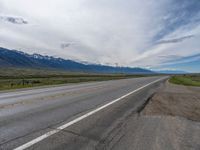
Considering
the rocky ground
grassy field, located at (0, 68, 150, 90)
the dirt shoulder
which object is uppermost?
the rocky ground

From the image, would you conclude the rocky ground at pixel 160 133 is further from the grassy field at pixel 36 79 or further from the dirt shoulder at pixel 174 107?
the grassy field at pixel 36 79

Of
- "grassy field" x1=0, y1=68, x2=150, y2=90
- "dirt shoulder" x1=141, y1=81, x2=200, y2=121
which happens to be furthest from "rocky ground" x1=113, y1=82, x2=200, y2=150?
"grassy field" x1=0, y1=68, x2=150, y2=90

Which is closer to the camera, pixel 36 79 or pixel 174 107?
pixel 174 107

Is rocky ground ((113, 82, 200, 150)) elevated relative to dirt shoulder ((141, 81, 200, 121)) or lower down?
elevated

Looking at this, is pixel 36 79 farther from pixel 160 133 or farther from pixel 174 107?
pixel 160 133

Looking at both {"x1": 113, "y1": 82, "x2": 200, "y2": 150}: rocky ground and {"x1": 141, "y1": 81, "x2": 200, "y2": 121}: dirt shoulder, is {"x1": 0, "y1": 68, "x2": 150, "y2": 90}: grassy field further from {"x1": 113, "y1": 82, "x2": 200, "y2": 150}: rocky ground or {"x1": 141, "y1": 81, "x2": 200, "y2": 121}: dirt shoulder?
{"x1": 113, "y1": 82, "x2": 200, "y2": 150}: rocky ground

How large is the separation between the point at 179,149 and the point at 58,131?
3.02 m

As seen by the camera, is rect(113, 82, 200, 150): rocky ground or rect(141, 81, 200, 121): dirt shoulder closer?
rect(113, 82, 200, 150): rocky ground

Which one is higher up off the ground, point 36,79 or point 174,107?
point 174,107

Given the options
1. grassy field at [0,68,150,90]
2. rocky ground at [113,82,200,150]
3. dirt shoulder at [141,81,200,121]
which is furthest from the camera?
grassy field at [0,68,150,90]

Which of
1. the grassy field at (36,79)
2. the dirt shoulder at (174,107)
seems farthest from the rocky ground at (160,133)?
the grassy field at (36,79)

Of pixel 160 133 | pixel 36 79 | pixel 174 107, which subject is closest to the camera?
→ pixel 160 133

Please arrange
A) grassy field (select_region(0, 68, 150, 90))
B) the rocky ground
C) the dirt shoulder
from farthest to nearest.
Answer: grassy field (select_region(0, 68, 150, 90)) → the dirt shoulder → the rocky ground

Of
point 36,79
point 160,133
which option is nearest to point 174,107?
point 160,133
